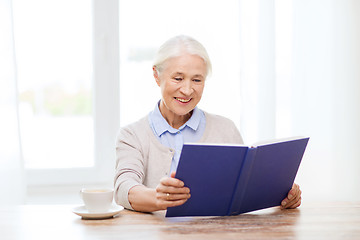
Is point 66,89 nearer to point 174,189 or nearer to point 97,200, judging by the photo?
point 97,200

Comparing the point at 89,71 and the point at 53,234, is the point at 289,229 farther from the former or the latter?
the point at 89,71

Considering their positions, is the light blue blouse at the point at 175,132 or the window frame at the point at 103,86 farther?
the window frame at the point at 103,86

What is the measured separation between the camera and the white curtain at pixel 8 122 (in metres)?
2.49

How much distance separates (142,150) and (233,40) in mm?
1381

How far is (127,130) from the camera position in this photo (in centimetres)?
191

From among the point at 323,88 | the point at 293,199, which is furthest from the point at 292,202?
the point at 323,88

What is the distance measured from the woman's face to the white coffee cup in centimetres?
57

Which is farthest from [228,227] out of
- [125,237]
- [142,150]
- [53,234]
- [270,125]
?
[270,125]

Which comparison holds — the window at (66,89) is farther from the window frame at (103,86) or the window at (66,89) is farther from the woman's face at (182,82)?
the woman's face at (182,82)

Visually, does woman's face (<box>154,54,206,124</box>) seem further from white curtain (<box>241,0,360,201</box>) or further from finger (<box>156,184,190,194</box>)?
white curtain (<box>241,0,360,201</box>)

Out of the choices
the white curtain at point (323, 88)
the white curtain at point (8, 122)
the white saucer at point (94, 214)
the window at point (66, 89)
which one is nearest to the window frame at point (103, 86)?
the window at point (66, 89)

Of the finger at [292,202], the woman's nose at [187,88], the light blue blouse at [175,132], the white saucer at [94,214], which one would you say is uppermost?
the woman's nose at [187,88]

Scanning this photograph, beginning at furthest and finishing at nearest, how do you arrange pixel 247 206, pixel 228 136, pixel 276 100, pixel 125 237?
pixel 276 100
pixel 228 136
pixel 247 206
pixel 125 237

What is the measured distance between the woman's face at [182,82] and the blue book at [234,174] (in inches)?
20.1
